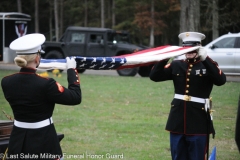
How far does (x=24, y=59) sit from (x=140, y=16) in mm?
36771

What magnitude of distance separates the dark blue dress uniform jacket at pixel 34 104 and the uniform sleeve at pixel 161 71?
55.9 inches

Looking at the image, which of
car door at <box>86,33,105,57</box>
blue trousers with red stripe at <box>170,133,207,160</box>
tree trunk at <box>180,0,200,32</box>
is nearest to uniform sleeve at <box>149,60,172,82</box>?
blue trousers with red stripe at <box>170,133,207,160</box>

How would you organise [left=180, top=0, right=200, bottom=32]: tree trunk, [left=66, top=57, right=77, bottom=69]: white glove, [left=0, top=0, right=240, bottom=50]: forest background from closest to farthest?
[left=66, top=57, right=77, bottom=69]: white glove, [left=180, top=0, right=200, bottom=32]: tree trunk, [left=0, top=0, right=240, bottom=50]: forest background

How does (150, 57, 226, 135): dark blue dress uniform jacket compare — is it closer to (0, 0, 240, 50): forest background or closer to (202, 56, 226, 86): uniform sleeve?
(202, 56, 226, 86): uniform sleeve

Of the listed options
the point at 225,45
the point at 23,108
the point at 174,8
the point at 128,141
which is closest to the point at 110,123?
the point at 128,141

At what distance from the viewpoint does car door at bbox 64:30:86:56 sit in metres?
23.3

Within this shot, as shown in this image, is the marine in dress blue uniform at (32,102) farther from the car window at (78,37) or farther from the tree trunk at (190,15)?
the car window at (78,37)

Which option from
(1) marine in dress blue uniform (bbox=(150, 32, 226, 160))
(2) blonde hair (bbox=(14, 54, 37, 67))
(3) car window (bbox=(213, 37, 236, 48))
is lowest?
(1) marine in dress blue uniform (bbox=(150, 32, 226, 160))

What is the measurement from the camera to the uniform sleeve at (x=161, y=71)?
17.8ft

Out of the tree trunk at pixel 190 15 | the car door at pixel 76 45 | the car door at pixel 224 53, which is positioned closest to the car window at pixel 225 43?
the car door at pixel 224 53

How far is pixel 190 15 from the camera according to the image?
20.4 metres

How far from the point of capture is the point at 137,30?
44125 millimetres

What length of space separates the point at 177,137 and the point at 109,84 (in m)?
11.3

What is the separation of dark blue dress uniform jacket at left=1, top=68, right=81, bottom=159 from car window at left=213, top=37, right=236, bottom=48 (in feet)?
51.3
